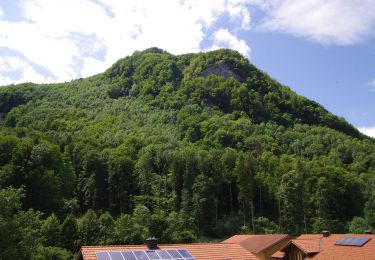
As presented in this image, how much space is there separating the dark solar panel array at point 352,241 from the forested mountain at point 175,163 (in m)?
24.5

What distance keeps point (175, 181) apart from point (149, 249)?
59554mm

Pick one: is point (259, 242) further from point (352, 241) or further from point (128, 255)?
point (128, 255)

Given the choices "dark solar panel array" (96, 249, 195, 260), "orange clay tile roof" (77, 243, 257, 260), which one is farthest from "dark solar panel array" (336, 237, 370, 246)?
"dark solar panel array" (96, 249, 195, 260)

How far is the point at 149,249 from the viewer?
26.6 meters

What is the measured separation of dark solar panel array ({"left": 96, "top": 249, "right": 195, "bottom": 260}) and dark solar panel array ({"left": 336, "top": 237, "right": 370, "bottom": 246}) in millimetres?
15607

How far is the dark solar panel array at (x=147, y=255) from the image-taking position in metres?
24.5

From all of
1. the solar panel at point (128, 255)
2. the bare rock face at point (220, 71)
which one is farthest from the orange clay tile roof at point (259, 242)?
the bare rock face at point (220, 71)

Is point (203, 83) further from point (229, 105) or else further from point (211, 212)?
point (211, 212)

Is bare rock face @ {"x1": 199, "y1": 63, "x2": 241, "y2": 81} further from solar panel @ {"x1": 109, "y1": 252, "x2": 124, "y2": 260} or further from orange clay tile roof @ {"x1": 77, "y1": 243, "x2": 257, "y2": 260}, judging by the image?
solar panel @ {"x1": 109, "y1": 252, "x2": 124, "y2": 260}

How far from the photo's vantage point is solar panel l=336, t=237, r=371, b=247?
112 ft

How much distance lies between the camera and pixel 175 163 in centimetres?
8775

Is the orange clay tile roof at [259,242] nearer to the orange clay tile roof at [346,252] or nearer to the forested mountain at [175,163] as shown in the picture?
the orange clay tile roof at [346,252]

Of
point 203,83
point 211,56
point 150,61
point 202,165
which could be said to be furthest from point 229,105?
point 202,165

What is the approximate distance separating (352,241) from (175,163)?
180 feet
